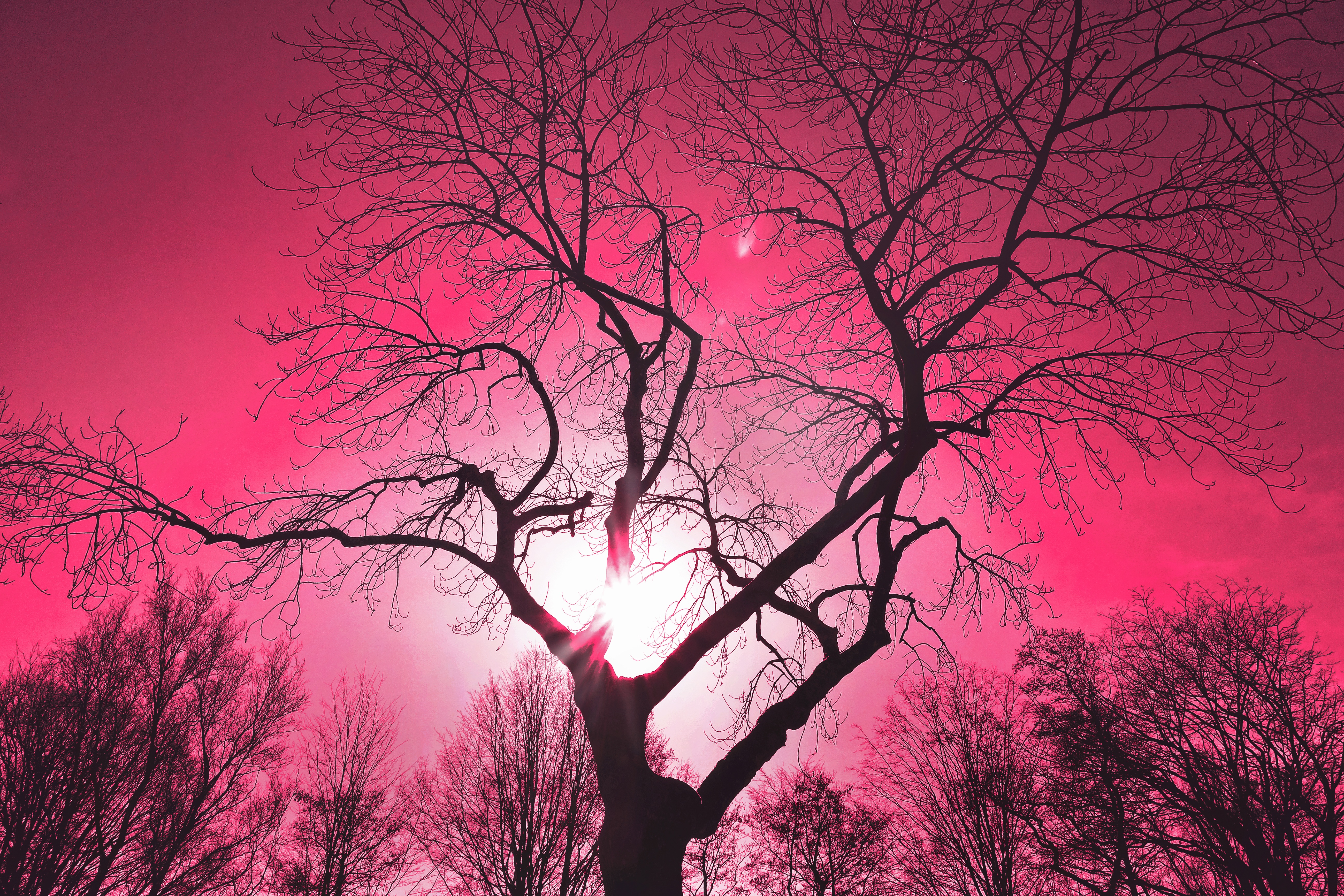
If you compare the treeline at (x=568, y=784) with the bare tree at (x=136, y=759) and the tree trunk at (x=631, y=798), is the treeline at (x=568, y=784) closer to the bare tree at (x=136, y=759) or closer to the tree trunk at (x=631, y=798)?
the bare tree at (x=136, y=759)

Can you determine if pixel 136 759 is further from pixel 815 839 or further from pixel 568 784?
pixel 815 839

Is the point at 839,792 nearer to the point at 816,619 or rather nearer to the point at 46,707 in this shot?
the point at 816,619

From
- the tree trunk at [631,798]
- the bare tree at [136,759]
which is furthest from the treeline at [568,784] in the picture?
the tree trunk at [631,798]

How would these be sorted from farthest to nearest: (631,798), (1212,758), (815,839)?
(815,839) < (1212,758) < (631,798)

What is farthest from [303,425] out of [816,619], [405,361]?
[816,619]

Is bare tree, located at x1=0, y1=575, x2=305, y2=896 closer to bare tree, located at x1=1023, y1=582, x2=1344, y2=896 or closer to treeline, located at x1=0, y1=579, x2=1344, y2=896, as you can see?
treeline, located at x1=0, y1=579, x2=1344, y2=896

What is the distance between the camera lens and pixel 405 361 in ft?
18.2

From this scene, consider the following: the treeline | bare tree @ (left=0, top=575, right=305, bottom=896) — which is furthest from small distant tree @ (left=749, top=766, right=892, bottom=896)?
bare tree @ (left=0, top=575, right=305, bottom=896)

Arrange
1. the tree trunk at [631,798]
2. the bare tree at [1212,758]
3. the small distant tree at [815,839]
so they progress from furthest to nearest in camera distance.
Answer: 1. the small distant tree at [815,839]
2. the bare tree at [1212,758]
3. the tree trunk at [631,798]

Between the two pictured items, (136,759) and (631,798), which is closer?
(631,798)

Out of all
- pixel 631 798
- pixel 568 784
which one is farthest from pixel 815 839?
pixel 631 798

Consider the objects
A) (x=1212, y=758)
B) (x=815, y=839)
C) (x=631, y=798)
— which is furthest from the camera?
(x=815, y=839)

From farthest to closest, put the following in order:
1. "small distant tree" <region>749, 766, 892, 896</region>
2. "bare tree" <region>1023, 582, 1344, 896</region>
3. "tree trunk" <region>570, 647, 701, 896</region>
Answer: "small distant tree" <region>749, 766, 892, 896</region>, "bare tree" <region>1023, 582, 1344, 896</region>, "tree trunk" <region>570, 647, 701, 896</region>

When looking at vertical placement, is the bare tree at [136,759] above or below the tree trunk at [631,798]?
above
